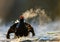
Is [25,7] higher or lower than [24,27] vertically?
higher

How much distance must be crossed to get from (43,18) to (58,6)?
278 millimetres

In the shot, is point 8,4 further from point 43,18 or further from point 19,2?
point 43,18

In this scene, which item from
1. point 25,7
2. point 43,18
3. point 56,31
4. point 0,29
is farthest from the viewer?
point 25,7

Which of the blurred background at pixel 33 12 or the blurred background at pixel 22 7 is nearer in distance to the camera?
the blurred background at pixel 33 12

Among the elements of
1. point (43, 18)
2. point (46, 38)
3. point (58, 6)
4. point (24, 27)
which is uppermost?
point (58, 6)


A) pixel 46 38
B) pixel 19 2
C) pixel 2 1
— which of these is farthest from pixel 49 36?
pixel 2 1

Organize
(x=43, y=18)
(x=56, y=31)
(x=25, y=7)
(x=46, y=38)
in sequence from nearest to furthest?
(x=46, y=38) < (x=56, y=31) < (x=43, y=18) < (x=25, y=7)

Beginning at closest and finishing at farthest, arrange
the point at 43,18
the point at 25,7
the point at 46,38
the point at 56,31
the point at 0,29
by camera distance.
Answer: the point at 46,38 < the point at 56,31 < the point at 0,29 < the point at 43,18 < the point at 25,7

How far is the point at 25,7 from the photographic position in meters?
2.00

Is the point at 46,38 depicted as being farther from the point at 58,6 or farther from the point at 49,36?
the point at 58,6

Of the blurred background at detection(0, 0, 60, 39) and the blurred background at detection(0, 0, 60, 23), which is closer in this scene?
the blurred background at detection(0, 0, 60, 39)

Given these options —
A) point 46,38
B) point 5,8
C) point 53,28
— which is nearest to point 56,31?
point 53,28

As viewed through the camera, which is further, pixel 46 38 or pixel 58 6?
pixel 58 6

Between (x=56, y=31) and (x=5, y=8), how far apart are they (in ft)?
2.39
